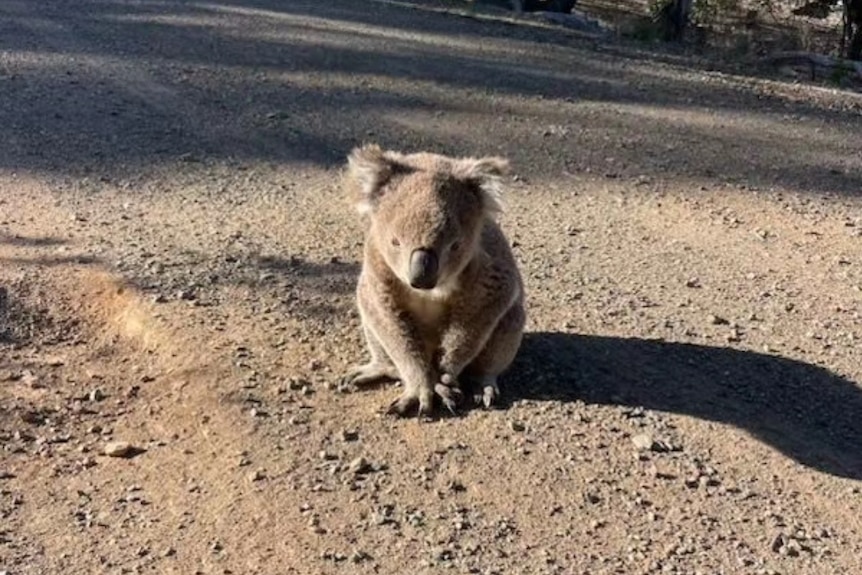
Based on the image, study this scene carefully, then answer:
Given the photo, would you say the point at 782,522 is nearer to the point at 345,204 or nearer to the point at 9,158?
the point at 345,204

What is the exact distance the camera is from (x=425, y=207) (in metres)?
4.37

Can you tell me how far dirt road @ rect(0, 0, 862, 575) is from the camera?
3945mm

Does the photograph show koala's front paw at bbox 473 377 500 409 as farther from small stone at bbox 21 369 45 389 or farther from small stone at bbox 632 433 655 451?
small stone at bbox 21 369 45 389

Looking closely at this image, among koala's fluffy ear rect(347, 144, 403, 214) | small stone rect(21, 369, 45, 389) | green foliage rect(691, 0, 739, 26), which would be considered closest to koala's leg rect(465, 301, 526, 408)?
koala's fluffy ear rect(347, 144, 403, 214)

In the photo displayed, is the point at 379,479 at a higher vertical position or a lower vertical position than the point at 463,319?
lower

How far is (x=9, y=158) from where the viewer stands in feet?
25.9

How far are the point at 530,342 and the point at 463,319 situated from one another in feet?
2.78

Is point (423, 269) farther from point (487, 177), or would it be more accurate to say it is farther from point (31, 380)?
point (31, 380)

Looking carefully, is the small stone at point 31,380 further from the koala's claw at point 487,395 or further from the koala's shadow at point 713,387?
the koala's shadow at point 713,387

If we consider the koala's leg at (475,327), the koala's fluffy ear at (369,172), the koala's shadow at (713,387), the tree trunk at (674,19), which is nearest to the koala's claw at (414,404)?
the koala's leg at (475,327)

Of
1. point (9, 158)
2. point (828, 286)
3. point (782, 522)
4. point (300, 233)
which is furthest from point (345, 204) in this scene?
point (782, 522)

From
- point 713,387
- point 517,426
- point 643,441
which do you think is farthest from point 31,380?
point 713,387

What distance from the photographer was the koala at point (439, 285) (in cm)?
442

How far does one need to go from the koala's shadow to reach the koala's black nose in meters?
0.78
